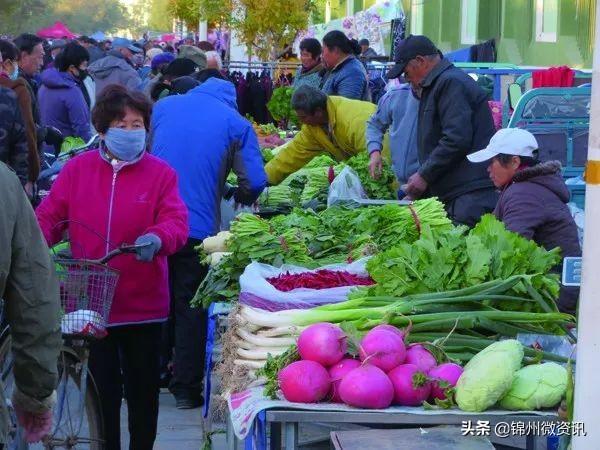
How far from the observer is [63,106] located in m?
13.2

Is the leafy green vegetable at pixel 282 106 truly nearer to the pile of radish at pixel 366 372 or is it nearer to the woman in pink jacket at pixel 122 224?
the woman in pink jacket at pixel 122 224

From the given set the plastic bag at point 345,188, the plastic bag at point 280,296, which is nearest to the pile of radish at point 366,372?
the plastic bag at point 280,296

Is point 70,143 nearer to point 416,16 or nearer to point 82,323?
point 82,323

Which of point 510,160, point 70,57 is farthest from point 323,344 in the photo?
point 70,57

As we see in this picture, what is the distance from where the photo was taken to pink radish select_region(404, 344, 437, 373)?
13.8 ft

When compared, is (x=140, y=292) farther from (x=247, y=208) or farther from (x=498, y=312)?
(x=247, y=208)

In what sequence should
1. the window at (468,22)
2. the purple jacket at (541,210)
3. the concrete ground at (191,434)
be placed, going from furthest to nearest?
the window at (468,22), the concrete ground at (191,434), the purple jacket at (541,210)

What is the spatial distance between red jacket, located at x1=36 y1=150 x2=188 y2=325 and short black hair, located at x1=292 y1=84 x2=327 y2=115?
3283mm

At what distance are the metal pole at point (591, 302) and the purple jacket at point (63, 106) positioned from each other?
10.7m

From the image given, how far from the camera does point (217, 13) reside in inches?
882

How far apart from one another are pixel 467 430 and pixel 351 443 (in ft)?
1.34

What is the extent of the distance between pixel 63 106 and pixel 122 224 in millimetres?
8130

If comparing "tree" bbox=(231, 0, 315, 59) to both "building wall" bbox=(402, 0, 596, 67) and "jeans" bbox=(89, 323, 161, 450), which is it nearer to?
"building wall" bbox=(402, 0, 596, 67)

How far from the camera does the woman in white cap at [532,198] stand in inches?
245
